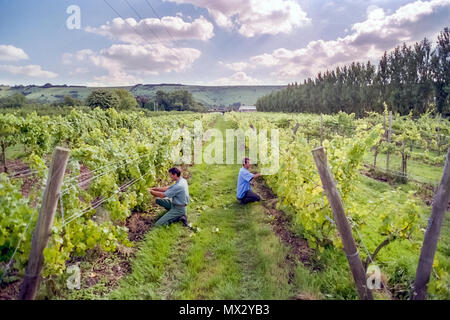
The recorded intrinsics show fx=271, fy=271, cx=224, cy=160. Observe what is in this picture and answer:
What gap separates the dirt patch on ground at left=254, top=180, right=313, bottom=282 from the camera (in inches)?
166

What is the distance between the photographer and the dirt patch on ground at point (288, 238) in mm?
4227

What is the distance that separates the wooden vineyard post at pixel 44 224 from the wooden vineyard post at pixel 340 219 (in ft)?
8.89

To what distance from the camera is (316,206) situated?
3.98m

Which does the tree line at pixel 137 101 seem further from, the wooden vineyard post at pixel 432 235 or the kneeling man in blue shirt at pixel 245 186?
the wooden vineyard post at pixel 432 235

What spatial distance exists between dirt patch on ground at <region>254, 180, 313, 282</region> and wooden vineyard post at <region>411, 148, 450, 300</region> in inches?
57.7

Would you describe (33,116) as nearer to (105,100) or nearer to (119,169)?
(119,169)

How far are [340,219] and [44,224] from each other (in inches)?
126

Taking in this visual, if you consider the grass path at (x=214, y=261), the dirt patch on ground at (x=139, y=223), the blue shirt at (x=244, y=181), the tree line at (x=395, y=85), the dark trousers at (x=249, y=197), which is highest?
the tree line at (x=395, y=85)

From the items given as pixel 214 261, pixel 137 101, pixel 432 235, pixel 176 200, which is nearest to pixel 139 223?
pixel 176 200

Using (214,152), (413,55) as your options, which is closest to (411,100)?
(413,55)

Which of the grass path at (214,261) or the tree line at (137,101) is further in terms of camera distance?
the tree line at (137,101)

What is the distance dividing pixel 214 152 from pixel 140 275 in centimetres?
1106

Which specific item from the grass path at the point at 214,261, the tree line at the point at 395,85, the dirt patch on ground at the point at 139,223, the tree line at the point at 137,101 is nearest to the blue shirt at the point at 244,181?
the grass path at the point at 214,261
